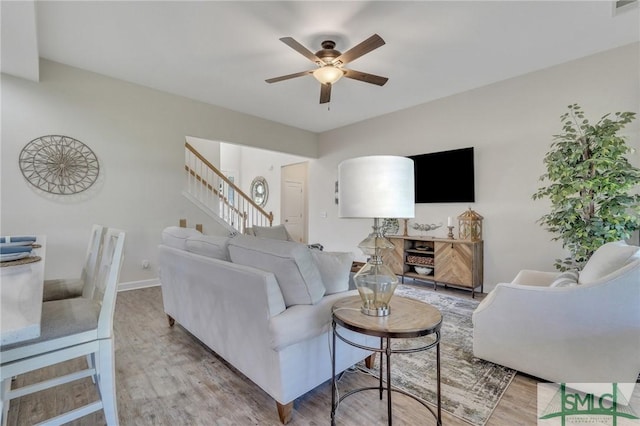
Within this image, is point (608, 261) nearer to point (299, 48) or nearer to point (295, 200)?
point (299, 48)

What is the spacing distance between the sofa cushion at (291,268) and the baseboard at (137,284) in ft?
10.4

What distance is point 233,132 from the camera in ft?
16.3

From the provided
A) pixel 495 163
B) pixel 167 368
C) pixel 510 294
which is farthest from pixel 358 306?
pixel 495 163

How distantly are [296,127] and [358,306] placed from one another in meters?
5.10

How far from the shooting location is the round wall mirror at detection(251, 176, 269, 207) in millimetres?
8109

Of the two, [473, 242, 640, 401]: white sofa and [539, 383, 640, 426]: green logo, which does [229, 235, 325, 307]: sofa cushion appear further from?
[539, 383, 640, 426]: green logo

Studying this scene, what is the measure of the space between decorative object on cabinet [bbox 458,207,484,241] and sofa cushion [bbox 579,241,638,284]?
1.93 m

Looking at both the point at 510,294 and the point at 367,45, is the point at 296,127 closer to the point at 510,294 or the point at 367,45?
the point at 367,45

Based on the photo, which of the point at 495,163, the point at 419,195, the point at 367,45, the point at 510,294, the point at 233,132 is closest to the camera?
the point at 510,294

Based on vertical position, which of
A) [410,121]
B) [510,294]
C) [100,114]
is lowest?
[510,294]

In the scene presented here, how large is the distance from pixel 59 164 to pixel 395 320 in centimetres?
422

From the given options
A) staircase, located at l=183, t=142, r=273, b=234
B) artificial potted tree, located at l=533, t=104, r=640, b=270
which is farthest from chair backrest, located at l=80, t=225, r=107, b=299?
artificial potted tree, located at l=533, t=104, r=640, b=270

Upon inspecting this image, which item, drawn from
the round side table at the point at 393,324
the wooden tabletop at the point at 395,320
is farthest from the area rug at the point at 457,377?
the wooden tabletop at the point at 395,320

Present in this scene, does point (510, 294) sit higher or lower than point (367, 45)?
lower
